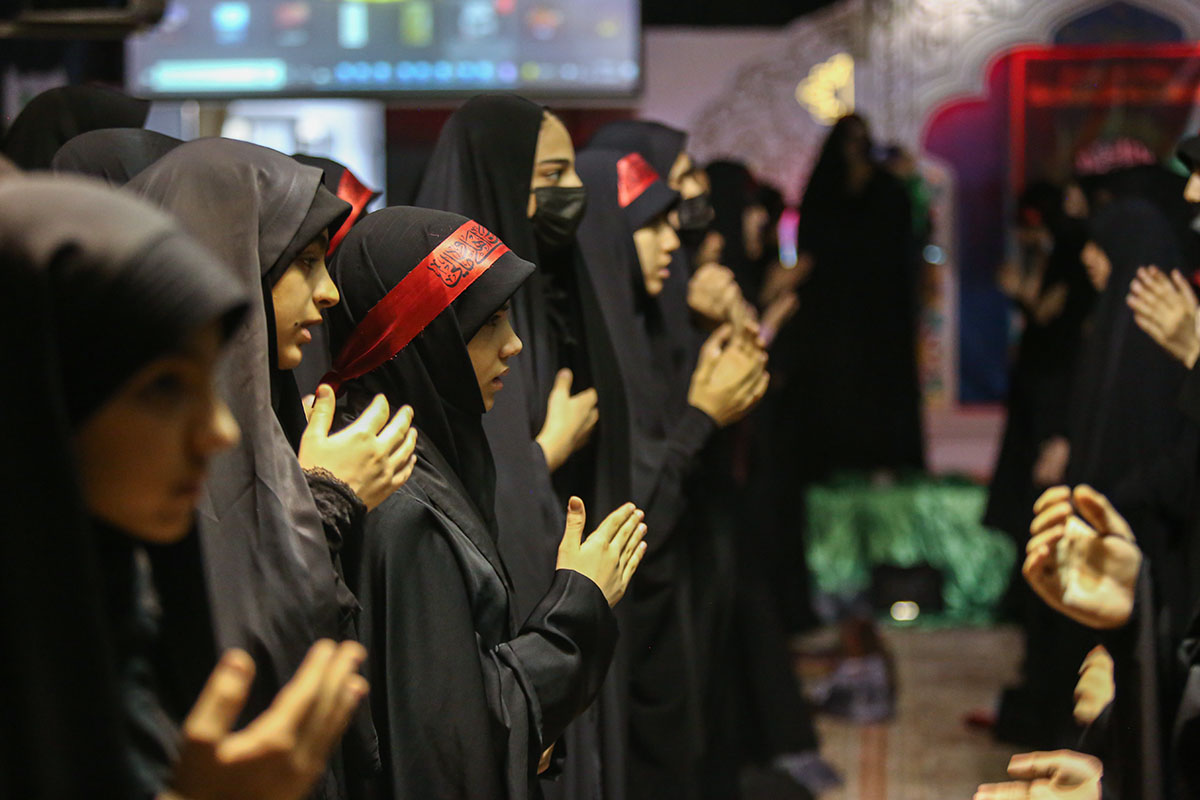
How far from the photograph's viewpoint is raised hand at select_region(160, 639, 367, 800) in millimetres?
1017

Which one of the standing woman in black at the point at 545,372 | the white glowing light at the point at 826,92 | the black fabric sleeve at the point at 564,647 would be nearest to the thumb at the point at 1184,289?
the standing woman in black at the point at 545,372

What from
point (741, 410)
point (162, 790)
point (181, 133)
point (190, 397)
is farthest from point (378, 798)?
point (181, 133)

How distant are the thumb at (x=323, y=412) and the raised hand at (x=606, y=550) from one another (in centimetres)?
37

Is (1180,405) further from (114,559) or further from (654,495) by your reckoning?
(114,559)

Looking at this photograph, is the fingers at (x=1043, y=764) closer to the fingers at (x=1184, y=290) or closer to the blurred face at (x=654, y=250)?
the blurred face at (x=654, y=250)

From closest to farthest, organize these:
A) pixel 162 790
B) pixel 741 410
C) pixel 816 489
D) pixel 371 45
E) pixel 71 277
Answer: pixel 71 277 < pixel 162 790 < pixel 741 410 < pixel 371 45 < pixel 816 489

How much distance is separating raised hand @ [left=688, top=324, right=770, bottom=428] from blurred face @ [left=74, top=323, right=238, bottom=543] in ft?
6.64

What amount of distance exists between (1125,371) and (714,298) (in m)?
1.14

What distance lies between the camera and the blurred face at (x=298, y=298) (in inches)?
64.8

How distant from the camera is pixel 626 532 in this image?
197 centimetres

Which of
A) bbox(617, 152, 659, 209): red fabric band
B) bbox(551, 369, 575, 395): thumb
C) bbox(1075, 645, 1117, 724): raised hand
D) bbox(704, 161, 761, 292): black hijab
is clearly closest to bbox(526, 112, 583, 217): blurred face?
bbox(551, 369, 575, 395): thumb

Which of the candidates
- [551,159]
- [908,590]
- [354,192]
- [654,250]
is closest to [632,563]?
[551,159]

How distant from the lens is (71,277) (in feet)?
3.05

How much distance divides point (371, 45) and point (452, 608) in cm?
366
